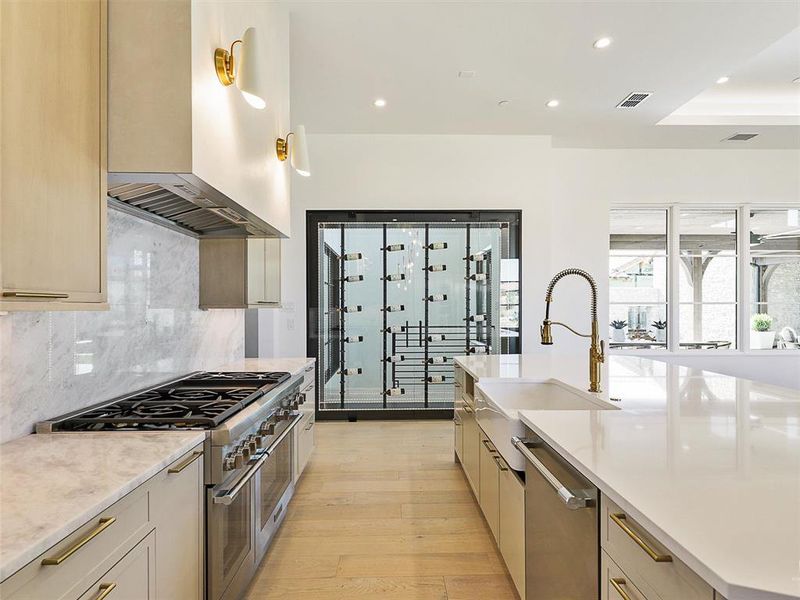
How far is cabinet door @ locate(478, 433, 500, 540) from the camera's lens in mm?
2143

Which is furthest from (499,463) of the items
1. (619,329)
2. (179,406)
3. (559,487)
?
(619,329)

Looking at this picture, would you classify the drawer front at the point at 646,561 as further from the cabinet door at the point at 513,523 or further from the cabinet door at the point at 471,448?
the cabinet door at the point at 471,448

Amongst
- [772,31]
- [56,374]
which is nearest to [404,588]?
[56,374]

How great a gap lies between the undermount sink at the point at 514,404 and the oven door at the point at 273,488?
1040 millimetres

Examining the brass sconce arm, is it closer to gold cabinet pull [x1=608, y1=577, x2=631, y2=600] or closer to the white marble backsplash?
the white marble backsplash

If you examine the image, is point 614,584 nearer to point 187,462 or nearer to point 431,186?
point 187,462

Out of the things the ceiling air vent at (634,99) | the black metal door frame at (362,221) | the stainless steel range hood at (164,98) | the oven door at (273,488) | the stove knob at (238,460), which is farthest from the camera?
the black metal door frame at (362,221)

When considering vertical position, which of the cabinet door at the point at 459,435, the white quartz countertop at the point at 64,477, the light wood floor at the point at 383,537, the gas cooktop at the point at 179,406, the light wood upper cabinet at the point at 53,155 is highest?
the light wood upper cabinet at the point at 53,155

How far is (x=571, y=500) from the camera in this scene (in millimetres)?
1159

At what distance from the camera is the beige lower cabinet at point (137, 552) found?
899 mm

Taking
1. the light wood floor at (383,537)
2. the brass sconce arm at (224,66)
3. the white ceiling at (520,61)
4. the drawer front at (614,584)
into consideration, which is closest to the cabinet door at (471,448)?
the light wood floor at (383,537)

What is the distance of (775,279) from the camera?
5898mm

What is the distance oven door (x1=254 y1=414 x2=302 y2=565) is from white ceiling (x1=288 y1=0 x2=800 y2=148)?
8.80 ft

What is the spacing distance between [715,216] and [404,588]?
6.03m
